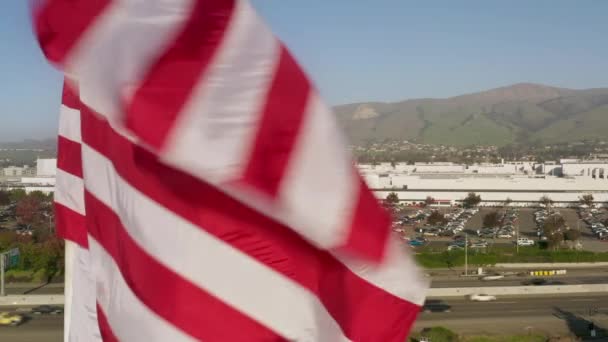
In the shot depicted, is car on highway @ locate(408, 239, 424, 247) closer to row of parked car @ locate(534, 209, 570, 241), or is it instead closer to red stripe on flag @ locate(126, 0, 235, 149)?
row of parked car @ locate(534, 209, 570, 241)

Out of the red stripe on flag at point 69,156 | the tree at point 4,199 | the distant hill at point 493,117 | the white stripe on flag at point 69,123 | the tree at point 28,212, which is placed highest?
the distant hill at point 493,117

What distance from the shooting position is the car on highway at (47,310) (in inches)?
467

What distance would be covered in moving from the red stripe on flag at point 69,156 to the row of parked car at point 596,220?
22.8m

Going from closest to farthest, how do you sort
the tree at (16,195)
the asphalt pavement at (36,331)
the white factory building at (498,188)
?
1. the asphalt pavement at (36,331)
2. the tree at (16,195)
3. the white factory building at (498,188)

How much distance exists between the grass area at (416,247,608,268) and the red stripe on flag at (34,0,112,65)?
15619 millimetres

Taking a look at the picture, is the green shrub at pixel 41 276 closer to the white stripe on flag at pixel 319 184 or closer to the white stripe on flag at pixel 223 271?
the white stripe on flag at pixel 223 271

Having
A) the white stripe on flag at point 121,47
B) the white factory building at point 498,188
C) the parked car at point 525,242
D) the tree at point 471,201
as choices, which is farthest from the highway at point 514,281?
the white factory building at point 498,188

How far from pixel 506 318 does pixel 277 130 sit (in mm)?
10858

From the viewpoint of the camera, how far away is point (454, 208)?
32719 millimetres

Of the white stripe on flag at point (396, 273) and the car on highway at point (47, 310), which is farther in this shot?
the car on highway at point (47, 310)

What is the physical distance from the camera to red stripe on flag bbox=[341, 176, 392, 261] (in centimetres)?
120

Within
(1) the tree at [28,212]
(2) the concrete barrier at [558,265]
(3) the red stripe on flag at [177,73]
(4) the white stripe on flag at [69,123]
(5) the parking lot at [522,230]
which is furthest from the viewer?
(1) the tree at [28,212]

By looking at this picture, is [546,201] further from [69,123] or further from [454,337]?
[69,123]

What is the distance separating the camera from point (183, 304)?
3.92ft
